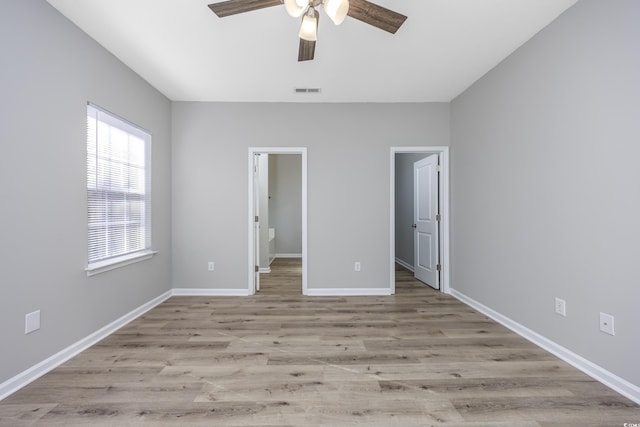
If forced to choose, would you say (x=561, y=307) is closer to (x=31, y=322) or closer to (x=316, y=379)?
(x=316, y=379)

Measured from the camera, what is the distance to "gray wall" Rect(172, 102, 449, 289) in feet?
12.3

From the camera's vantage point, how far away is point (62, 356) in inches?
82.4

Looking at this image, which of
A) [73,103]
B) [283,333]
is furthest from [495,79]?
[73,103]

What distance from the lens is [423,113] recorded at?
381 cm

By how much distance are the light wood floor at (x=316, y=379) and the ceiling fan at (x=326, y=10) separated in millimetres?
2278

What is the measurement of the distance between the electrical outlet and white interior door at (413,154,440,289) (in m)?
1.80

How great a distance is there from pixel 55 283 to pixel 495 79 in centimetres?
436

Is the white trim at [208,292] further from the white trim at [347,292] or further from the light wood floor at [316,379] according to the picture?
the white trim at [347,292]

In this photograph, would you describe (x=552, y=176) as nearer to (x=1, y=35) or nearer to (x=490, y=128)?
(x=490, y=128)

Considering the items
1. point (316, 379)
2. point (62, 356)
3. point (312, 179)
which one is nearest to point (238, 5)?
point (312, 179)

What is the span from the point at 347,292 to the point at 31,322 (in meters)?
3.05

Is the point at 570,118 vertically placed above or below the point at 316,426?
above

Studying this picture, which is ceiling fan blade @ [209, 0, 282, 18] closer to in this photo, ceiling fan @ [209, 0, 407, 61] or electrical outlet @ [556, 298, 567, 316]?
ceiling fan @ [209, 0, 407, 61]

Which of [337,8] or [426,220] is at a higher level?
[337,8]
